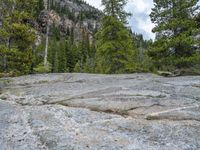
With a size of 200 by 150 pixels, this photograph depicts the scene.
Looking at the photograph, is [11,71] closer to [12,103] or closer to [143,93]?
[12,103]

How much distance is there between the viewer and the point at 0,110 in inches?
428

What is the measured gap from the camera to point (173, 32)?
2789 cm

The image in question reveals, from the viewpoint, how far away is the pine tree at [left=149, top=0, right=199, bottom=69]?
26.6 metres

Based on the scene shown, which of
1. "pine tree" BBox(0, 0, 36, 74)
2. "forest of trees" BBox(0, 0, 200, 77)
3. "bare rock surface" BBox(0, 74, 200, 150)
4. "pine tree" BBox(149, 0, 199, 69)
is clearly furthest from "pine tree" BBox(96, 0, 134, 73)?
"bare rock surface" BBox(0, 74, 200, 150)

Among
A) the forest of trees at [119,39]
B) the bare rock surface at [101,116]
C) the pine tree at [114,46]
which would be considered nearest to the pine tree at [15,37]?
the forest of trees at [119,39]

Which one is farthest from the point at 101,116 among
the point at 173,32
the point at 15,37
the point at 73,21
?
the point at 73,21

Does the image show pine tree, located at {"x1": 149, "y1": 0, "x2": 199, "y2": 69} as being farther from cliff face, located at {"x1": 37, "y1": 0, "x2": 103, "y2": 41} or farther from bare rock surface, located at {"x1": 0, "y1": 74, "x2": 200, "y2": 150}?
cliff face, located at {"x1": 37, "y1": 0, "x2": 103, "y2": 41}

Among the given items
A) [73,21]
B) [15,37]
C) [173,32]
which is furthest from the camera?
[73,21]

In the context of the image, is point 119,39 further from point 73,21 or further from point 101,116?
point 73,21

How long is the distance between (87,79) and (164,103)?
6439mm

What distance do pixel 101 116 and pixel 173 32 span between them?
19662mm

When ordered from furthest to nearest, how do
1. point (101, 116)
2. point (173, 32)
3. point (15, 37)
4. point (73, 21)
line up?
1. point (73, 21)
2. point (173, 32)
3. point (15, 37)
4. point (101, 116)

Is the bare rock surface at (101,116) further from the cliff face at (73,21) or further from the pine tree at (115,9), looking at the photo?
the cliff face at (73,21)

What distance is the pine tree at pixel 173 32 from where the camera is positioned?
87.4 feet
